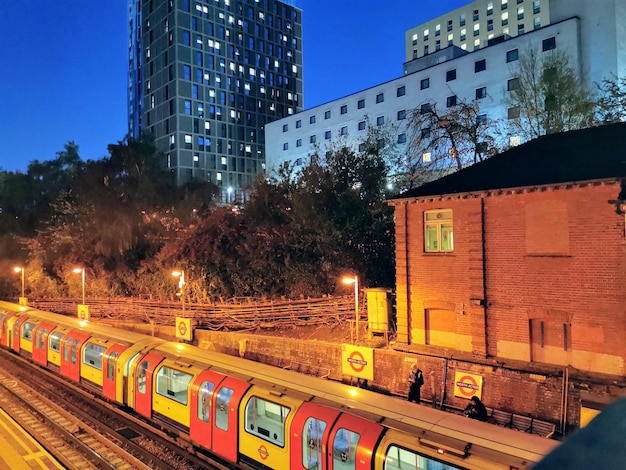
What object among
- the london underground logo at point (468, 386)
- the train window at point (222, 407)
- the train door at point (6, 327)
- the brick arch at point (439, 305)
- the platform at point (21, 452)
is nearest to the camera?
the platform at point (21, 452)

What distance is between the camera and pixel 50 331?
68.7 feet

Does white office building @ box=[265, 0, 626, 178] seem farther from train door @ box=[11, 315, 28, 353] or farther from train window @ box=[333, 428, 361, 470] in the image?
train window @ box=[333, 428, 361, 470]

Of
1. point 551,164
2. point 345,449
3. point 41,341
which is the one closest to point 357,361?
point 345,449

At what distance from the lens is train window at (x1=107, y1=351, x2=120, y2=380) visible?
16.1 metres

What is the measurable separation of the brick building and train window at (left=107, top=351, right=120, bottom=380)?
10.5m

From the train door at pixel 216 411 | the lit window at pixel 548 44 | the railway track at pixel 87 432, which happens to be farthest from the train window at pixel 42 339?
the lit window at pixel 548 44

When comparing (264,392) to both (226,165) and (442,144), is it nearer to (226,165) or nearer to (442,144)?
(442,144)

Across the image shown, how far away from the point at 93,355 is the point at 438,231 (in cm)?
1390

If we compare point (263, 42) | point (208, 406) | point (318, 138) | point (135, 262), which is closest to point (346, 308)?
point (208, 406)

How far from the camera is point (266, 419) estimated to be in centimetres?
1084

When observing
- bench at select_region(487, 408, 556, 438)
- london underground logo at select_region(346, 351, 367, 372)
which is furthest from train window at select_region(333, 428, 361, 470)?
london underground logo at select_region(346, 351, 367, 372)

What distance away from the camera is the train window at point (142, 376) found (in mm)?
14625

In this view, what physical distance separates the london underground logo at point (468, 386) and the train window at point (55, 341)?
16673 mm

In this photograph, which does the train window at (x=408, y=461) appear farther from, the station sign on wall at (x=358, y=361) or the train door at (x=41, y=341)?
the train door at (x=41, y=341)
